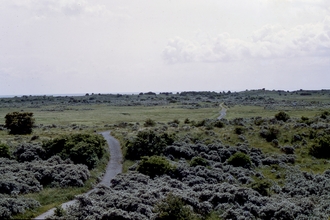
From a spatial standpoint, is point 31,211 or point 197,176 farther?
point 197,176

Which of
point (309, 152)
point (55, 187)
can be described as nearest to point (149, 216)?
point (55, 187)

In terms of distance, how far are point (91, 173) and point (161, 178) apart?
683cm

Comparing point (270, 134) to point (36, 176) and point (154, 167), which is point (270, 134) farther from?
point (36, 176)

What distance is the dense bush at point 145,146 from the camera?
1623 inches

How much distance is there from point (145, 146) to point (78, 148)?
327 inches

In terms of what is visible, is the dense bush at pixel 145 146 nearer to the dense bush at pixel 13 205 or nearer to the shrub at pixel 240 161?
the shrub at pixel 240 161

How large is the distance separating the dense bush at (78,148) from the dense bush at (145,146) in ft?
11.5

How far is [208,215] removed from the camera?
25.0 m

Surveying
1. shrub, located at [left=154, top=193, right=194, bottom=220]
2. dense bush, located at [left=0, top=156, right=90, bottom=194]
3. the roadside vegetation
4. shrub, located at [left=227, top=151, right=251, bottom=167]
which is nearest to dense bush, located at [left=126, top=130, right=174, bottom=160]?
the roadside vegetation

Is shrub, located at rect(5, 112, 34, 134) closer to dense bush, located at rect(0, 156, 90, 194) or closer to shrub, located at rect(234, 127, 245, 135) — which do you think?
dense bush, located at rect(0, 156, 90, 194)

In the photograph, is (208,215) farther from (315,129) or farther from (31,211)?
(315,129)

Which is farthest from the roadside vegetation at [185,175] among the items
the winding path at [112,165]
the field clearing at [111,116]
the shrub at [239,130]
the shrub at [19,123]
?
the field clearing at [111,116]

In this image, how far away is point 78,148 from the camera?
1470 inches

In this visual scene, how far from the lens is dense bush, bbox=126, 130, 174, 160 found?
41.2 m
